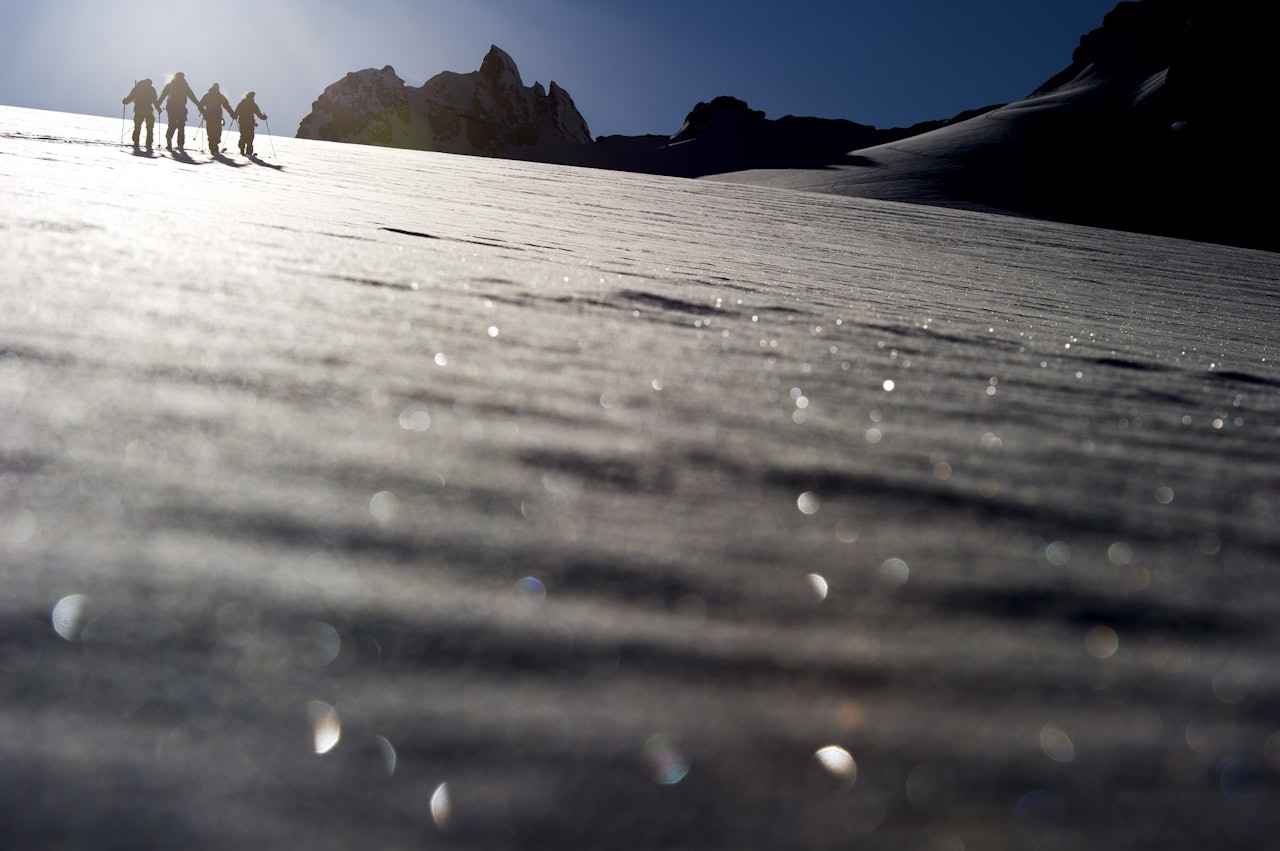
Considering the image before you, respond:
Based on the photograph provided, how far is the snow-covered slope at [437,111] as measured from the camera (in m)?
129

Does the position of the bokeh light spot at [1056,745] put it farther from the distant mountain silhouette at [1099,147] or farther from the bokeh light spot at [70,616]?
the distant mountain silhouette at [1099,147]

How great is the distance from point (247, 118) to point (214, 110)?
72cm

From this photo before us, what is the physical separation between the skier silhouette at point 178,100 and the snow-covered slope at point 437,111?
374 feet

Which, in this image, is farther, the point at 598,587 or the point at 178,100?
the point at 178,100

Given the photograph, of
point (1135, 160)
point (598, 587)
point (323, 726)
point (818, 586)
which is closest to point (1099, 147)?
point (1135, 160)

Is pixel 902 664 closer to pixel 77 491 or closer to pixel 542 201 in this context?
pixel 77 491

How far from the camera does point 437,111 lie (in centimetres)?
13425

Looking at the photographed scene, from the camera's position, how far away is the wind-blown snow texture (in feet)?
2.04

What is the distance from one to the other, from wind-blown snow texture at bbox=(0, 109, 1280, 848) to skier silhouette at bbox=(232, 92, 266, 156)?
626 inches

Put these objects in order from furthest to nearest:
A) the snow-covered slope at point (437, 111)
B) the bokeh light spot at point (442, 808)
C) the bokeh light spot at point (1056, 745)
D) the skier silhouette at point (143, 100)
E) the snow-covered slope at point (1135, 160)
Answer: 1. the snow-covered slope at point (437, 111)
2. the snow-covered slope at point (1135, 160)
3. the skier silhouette at point (143, 100)
4. the bokeh light spot at point (1056, 745)
5. the bokeh light spot at point (442, 808)

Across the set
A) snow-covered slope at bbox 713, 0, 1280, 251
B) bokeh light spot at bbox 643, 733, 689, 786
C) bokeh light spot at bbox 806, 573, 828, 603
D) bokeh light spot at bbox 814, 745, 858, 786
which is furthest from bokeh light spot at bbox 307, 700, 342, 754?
snow-covered slope at bbox 713, 0, 1280, 251

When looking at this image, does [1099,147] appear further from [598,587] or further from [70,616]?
[70,616]

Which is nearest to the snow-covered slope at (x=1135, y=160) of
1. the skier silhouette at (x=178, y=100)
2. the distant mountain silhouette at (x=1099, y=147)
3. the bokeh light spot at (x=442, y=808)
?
the distant mountain silhouette at (x=1099, y=147)

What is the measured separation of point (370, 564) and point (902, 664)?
54cm
